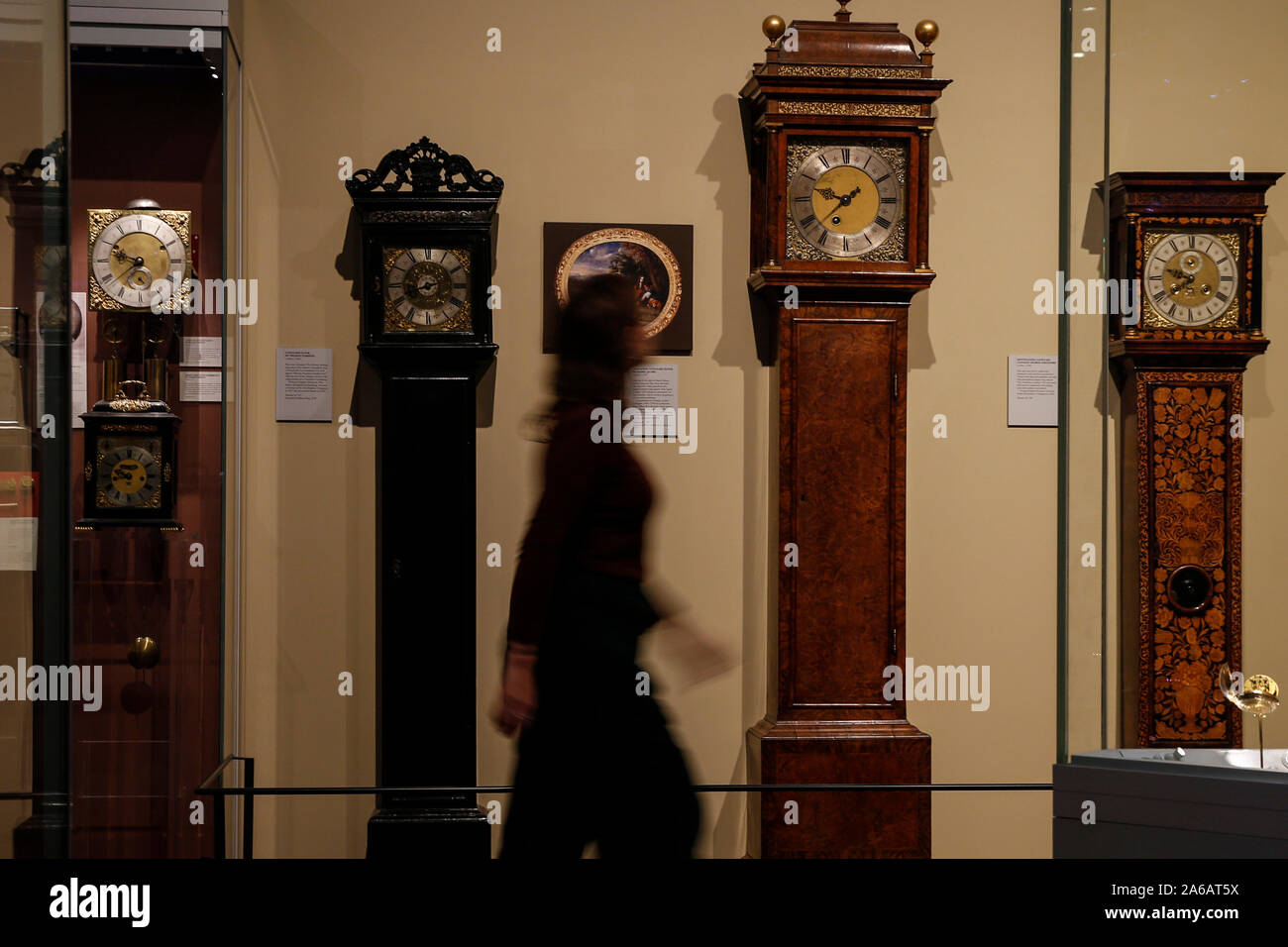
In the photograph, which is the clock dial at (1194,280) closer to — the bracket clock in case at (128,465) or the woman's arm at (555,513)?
the woman's arm at (555,513)

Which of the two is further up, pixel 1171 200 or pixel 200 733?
pixel 1171 200

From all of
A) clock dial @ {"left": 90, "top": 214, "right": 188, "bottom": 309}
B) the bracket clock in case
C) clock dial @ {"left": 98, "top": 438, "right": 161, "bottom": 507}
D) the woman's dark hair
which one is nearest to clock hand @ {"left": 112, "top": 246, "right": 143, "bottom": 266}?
clock dial @ {"left": 90, "top": 214, "right": 188, "bottom": 309}

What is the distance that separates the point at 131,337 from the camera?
348cm

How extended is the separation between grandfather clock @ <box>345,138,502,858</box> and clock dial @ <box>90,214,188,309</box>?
0.55 m

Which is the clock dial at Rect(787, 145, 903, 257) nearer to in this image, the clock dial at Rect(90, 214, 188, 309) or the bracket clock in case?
the clock dial at Rect(90, 214, 188, 309)

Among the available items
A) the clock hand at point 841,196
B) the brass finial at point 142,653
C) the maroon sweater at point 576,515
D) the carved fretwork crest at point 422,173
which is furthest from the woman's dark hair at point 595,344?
the brass finial at point 142,653

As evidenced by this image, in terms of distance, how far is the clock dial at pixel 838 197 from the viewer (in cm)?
358

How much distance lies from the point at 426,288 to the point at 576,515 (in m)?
1.74

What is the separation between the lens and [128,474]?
134 inches

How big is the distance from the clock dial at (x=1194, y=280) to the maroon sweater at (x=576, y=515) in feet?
2.95

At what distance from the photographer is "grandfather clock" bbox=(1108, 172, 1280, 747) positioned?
5.44 feet
